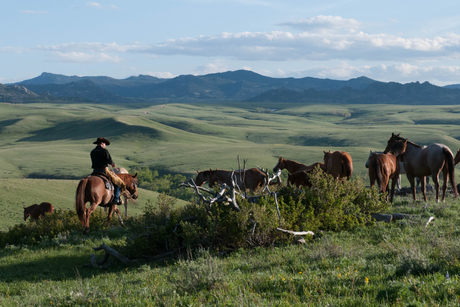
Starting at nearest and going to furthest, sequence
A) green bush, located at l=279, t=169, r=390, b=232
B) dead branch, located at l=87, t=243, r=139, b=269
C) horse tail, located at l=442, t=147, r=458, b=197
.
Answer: dead branch, located at l=87, t=243, r=139, b=269
green bush, located at l=279, t=169, r=390, b=232
horse tail, located at l=442, t=147, r=458, b=197

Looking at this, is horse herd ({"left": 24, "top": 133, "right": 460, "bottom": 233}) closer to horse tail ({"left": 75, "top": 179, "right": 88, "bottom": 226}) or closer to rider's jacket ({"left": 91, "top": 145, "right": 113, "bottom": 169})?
horse tail ({"left": 75, "top": 179, "right": 88, "bottom": 226})

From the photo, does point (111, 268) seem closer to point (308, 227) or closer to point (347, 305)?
point (308, 227)

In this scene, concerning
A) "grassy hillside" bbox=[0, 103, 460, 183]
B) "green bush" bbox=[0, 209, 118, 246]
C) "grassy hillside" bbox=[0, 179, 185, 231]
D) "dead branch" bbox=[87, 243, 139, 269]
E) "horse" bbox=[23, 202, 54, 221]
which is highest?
"dead branch" bbox=[87, 243, 139, 269]

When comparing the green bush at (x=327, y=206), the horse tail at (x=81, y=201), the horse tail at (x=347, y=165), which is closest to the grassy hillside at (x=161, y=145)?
the horse tail at (x=347, y=165)

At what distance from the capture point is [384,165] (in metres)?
Result: 15.7

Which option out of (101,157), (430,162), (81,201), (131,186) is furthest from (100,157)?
(430,162)

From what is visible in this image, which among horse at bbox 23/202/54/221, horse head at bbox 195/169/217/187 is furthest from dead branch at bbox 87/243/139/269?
horse at bbox 23/202/54/221

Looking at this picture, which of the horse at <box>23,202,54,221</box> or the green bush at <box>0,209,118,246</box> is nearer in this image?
the green bush at <box>0,209,118,246</box>

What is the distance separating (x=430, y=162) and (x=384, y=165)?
6.02 feet

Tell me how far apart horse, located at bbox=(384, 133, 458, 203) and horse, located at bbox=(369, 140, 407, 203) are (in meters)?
0.31

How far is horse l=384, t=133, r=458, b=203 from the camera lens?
15609 mm

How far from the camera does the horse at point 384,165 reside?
51.0ft

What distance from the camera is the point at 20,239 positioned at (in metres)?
14.4

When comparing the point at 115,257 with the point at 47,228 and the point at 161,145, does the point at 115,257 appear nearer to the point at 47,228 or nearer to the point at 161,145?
the point at 47,228
